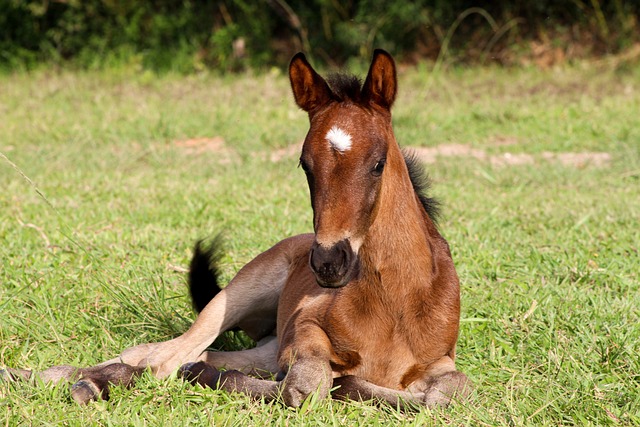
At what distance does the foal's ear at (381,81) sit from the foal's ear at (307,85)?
17 centimetres

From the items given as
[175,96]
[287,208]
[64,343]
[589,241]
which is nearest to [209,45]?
[175,96]

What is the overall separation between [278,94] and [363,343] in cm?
856

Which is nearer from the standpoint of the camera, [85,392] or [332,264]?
[332,264]

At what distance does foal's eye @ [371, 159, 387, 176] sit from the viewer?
329cm

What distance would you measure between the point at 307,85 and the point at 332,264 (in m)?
Answer: 0.85

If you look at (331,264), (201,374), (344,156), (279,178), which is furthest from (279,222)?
(331,264)

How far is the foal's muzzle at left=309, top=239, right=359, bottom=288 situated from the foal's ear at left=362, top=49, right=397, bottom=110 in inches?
27.5

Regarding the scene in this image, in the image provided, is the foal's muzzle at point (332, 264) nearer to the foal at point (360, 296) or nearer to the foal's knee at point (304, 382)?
the foal at point (360, 296)

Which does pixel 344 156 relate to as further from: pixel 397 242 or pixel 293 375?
pixel 293 375

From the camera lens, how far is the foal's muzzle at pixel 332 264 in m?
3.09

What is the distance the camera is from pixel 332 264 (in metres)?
3.09

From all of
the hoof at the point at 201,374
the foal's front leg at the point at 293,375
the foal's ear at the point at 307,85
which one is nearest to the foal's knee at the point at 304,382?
the foal's front leg at the point at 293,375

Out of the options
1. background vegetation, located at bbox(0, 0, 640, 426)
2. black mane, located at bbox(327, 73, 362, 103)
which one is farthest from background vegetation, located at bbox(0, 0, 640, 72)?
black mane, located at bbox(327, 73, 362, 103)

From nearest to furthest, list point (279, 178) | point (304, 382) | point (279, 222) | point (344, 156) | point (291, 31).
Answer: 1. point (344, 156)
2. point (304, 382)
3. point (279, 222)
4. point (279, 178)
5. point (291, 31)
